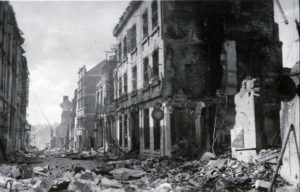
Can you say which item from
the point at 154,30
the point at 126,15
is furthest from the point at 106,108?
the point at 154,30

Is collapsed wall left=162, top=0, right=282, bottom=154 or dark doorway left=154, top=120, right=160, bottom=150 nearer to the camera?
collapsed wall left=162, top=0, right=282, bottom=154

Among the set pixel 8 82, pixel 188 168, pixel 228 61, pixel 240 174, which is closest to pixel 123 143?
pixel 8 82

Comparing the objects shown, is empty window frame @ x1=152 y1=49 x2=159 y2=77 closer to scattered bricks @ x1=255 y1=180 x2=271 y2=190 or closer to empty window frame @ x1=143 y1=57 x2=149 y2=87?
empty window frame @ x1=143 y1=57 x2=149 y2=87

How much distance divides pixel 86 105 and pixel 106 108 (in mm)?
13895

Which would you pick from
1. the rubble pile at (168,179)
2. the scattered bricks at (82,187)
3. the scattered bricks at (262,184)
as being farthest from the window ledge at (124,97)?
the scattered bricks at (262,184)

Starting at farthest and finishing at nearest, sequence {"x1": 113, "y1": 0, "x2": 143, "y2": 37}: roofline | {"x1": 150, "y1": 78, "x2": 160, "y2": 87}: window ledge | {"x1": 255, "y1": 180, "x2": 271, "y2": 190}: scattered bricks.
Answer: {"x1": 113, "y1": 0, "x2": 143, "y2": 37}: roofline
{"x1": 150, "y1": 78, "x2": 160, "y2": 87}: window ledge
{"x1": 255, "y1": 180, "x2": 271, "y2": 190}: scattered bricks

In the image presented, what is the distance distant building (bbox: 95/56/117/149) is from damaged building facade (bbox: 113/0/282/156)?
367 inches

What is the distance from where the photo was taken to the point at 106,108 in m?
31.9

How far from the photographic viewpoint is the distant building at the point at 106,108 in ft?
94.2

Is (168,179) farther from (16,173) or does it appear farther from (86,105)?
(86,105)

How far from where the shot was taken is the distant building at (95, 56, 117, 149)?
2872 centimetres

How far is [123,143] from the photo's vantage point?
79.7 ft

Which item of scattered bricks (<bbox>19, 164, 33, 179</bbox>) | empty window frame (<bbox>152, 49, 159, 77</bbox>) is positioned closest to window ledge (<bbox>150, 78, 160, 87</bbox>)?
empty window frame (<bbox>152, 49, 159, 77</bbox>)

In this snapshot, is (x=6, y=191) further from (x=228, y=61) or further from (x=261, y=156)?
(x=228, y=61)
